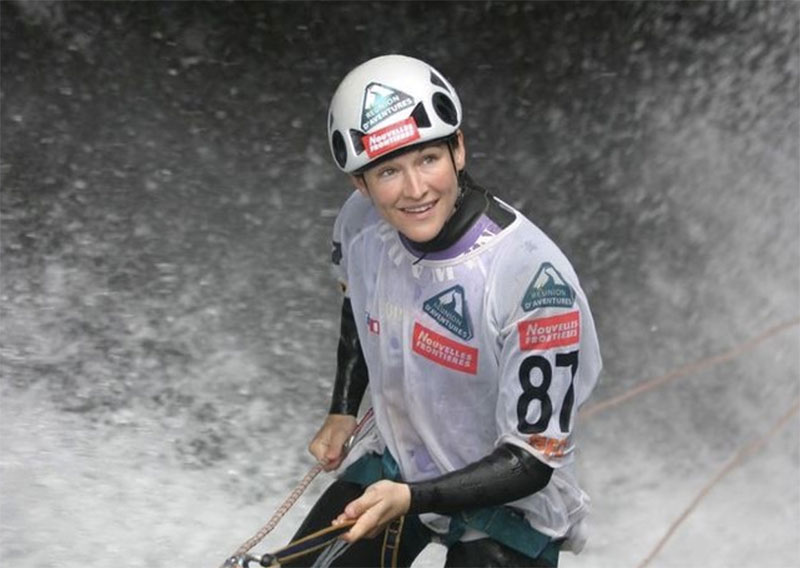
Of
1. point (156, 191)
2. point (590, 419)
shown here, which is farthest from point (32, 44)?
point (590, 419)

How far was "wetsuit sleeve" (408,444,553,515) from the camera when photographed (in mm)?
2422

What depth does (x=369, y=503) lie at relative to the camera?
2355 mm

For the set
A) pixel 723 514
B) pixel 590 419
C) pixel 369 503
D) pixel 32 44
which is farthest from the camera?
pixel 32 44

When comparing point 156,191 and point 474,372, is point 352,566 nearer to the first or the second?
point 474,372

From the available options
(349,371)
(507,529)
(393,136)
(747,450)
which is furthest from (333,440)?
(747,450)

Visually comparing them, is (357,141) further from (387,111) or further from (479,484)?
(479,484)

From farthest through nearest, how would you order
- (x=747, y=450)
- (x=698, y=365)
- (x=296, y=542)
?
(x=698, y=365) < (x=747, y=450) < (x=296, y=542)

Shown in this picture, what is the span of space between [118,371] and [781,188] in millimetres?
2534

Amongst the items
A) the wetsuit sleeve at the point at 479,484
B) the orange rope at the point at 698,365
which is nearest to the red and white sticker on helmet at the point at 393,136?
the wetsuit sleeve at the point at 479,484

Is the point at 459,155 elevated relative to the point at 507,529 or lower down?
elevated

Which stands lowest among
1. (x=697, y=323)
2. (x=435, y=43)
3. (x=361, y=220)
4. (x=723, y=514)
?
(x=723, y=514)

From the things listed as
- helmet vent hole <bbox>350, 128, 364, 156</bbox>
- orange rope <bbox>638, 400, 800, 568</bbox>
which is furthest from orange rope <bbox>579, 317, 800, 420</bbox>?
helmet vent hole <bbox>350, 128, 364, 156</bbox>

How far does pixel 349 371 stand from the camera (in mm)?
A: 2838

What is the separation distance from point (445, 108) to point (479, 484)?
568mm
